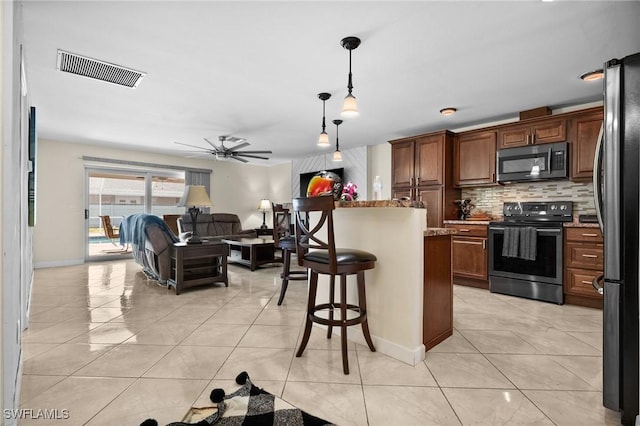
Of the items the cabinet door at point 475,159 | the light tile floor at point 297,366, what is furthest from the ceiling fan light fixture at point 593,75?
the light tile floor at point 297,366

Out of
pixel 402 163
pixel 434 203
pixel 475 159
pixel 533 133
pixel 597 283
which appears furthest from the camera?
pixel 402 163

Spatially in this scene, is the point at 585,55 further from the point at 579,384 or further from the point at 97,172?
the point at 97,172

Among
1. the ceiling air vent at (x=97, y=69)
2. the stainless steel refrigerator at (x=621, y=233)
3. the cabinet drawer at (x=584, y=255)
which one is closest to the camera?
the stainless steel refrigerator at (x=621, y=233)

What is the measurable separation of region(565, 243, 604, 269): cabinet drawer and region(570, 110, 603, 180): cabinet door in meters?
0.80

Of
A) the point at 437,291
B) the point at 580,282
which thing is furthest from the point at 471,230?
the point at 437,291

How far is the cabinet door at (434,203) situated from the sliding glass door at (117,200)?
5.56 metres

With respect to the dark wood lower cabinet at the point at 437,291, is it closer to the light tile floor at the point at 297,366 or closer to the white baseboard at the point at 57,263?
the light tile floor at the point at 297,366

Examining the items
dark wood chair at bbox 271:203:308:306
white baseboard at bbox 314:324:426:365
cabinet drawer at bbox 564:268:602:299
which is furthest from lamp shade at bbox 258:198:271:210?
cabinet drawer at bbox 564:268:602:299

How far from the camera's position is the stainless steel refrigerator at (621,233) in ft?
4.68

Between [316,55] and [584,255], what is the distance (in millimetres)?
3396

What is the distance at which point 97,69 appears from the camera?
9.52ft

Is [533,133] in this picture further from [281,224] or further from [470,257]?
[281,224]

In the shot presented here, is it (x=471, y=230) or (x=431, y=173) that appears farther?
(x=431, y=173)

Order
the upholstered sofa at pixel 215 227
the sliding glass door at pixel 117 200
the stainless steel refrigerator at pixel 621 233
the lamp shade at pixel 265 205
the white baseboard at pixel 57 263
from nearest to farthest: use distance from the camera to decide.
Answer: the stainless steel refrigerator at pixel 621 233 → the white baseboard at pixel 57 263 → the sliding glass door at pixel 117 200 → the upholstered sofa at pixel 215 227 → the lamp shade at pixel 265 205
